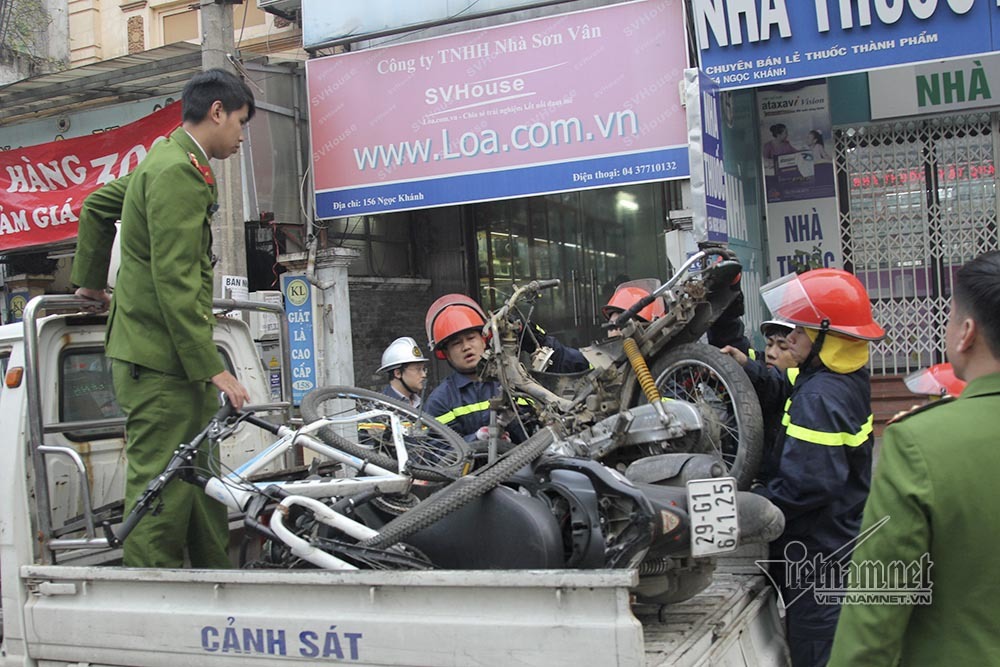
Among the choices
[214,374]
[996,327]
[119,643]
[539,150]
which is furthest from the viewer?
[539,150]

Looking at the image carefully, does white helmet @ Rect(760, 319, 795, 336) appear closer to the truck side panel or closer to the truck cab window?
the truck side panel

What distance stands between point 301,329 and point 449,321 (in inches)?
188

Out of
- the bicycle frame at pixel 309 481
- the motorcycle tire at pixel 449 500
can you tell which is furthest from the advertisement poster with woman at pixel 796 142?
the motorcycle tire at pixel 449 500

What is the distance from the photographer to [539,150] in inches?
327

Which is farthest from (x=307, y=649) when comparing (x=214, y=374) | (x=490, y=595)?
(x=214, y=374)

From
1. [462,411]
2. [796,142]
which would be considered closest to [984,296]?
[462,411]

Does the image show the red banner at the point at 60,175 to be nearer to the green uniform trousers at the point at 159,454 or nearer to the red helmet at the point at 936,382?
the green uniform trousers at the point at 159,454

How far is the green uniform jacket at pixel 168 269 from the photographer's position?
328 centimetres

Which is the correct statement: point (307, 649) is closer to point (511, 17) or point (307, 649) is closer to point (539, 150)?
point (539, 150)

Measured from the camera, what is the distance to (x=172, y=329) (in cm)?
328

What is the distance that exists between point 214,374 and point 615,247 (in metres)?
7.77

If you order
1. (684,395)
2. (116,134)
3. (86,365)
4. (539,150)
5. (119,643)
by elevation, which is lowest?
(119,643)

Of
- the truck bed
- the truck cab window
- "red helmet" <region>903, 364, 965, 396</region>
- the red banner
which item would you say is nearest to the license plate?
the truck bed

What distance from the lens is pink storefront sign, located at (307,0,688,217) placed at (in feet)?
25.8
